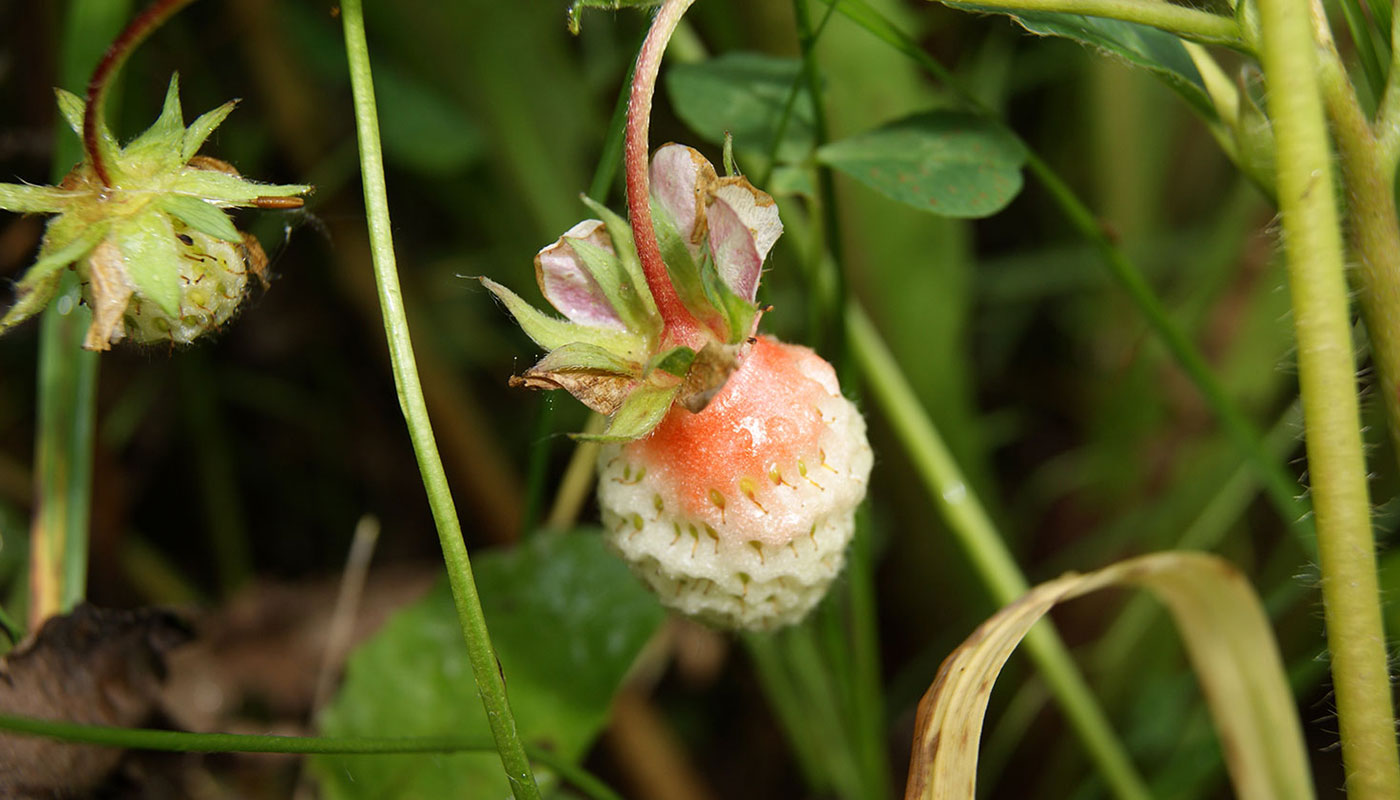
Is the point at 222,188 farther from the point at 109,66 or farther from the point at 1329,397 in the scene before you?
the point at 1329,397

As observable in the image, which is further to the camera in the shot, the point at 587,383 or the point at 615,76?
the point at 615,76

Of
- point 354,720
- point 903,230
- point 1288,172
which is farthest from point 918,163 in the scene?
point 354,720

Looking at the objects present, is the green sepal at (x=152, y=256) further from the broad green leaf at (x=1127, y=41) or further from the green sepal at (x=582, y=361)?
the broad green leaf at (x=1127, y=41)

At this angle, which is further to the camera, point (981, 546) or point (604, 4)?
point (981, 546)

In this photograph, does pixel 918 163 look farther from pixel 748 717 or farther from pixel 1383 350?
pixel 748 717

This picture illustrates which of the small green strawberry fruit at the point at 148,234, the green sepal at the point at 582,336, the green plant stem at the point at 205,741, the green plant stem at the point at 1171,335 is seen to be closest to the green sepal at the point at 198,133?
the small green strawberry fruit at the point at 148,234

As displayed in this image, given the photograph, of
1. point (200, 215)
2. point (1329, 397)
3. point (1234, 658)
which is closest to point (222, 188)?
point (200, 215)

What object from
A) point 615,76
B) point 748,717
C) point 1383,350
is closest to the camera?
point 1383,350
